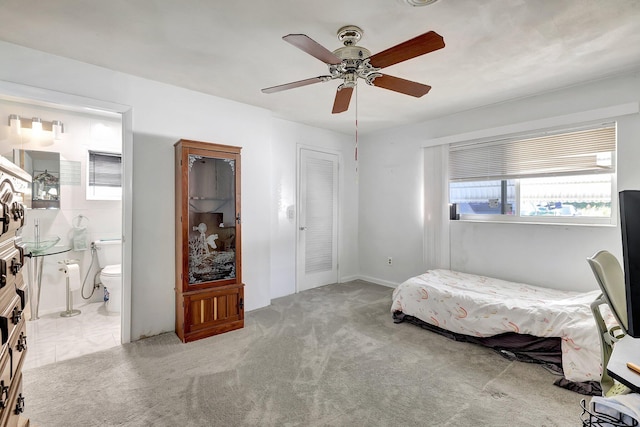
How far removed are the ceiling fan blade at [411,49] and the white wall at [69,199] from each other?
3.63 m

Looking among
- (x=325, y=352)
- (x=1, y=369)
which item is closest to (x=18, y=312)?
(x=1, y=369)

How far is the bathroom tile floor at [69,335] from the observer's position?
99.1 inches

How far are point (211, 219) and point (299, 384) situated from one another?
1707 millimetres

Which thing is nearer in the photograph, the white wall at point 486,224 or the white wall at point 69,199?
the white wall at point 486,224

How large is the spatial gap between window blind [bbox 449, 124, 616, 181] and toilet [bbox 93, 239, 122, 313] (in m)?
4.21

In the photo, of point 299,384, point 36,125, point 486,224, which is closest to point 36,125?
point 36,125

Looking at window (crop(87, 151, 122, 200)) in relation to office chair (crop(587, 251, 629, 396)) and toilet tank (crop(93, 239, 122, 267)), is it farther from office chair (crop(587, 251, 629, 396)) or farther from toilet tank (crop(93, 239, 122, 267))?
office chair (crop(587, 251, 629, 396))

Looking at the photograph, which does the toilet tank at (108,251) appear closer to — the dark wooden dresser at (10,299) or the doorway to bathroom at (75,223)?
the doorway to bathroom at (75,223)

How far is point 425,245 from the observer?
4.14m

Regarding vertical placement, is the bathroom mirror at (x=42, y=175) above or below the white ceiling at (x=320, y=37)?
below

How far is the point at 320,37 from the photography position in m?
2.08

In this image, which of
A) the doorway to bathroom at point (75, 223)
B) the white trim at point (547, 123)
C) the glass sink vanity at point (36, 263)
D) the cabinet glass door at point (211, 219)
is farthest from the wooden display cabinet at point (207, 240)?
the white trim at point (547, 123)

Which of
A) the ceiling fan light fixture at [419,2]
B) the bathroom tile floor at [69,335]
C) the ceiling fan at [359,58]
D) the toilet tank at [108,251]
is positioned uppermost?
the ceiling fan light fixture at [419,2]

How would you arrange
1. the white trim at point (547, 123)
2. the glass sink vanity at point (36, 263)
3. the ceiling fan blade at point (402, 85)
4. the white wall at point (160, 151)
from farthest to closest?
the glass sink vanity at point (36, 263)
the white trim at point (547, 123)
the white wall at point (160, 151)
the ceiling fan blade at point (402, 85)
